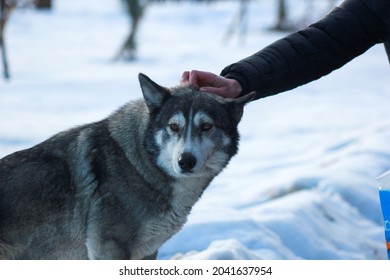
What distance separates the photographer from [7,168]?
123 inches

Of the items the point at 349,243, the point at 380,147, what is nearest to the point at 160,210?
the point at 349,243

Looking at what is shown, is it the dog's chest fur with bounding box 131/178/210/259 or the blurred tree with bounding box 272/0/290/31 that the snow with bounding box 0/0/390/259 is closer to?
the dog's chest fur with bounding box 131/178/210/259

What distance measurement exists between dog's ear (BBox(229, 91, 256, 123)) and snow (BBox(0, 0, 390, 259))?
3.43ft

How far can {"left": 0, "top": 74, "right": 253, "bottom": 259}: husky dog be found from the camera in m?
3.08

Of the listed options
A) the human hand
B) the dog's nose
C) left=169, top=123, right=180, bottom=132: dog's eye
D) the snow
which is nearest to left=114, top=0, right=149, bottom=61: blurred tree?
the snow

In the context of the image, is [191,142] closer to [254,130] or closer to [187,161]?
[187,161]

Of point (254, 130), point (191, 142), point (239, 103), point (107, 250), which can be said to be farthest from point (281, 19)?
point (107, 250)

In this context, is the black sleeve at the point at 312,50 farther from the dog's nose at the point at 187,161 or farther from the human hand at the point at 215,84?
the dog's nose at the point at 187,161

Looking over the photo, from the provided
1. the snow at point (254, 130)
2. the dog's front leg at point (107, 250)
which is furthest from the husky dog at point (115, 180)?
the snow at point (254, 130)

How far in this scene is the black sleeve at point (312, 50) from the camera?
3.17m

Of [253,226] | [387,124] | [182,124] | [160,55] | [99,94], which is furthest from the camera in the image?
[160,55]

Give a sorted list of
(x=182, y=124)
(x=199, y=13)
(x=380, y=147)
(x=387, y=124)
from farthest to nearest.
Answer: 1. (x=199, y=13)
2. (x=387, y=124)
3. (x=380, y=147)
4. (x=182, y=124)

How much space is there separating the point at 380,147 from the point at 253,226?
2.67 metres

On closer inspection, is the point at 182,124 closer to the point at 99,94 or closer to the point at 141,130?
the point at 141,130
